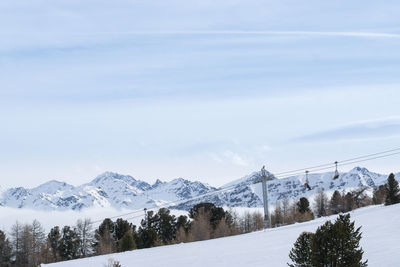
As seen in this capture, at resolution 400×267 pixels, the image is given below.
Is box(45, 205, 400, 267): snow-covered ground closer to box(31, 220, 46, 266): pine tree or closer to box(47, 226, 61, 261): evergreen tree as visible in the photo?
box(47, 226, 61, 261): evergreen tree

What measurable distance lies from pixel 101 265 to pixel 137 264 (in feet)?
12.9

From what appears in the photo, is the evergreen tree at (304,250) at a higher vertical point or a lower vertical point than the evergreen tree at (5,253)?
Result: lower

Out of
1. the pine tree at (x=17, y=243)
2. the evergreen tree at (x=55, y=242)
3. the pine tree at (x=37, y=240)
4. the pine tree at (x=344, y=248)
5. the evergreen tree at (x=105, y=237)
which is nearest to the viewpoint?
the pine tree at (x=344, y=248)

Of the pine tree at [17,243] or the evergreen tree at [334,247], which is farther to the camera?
the pine tree at [17,243]

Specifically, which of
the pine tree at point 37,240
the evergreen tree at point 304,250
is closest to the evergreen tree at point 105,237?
the pine tree at point 37,240

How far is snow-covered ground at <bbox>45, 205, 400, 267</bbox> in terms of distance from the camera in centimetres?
3279

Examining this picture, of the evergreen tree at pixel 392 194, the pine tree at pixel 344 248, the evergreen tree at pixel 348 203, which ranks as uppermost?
the evergreen tree at pixel 348 203

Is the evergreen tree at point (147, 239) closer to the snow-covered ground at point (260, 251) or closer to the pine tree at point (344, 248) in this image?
the snow-covered ground at point (260, 251)

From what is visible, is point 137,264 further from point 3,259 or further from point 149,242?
point 3,259

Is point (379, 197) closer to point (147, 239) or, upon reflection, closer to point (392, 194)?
point (392, 194)

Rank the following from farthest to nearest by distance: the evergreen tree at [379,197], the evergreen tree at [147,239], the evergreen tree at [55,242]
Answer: the evergreen tree at [379,197], the evergreen tree at [55,242], the evergreen tree at [147,239]

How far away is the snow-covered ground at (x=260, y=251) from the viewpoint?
108ft

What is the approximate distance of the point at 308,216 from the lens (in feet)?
333

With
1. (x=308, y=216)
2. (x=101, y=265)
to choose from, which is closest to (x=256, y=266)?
(x=101, y=265)
